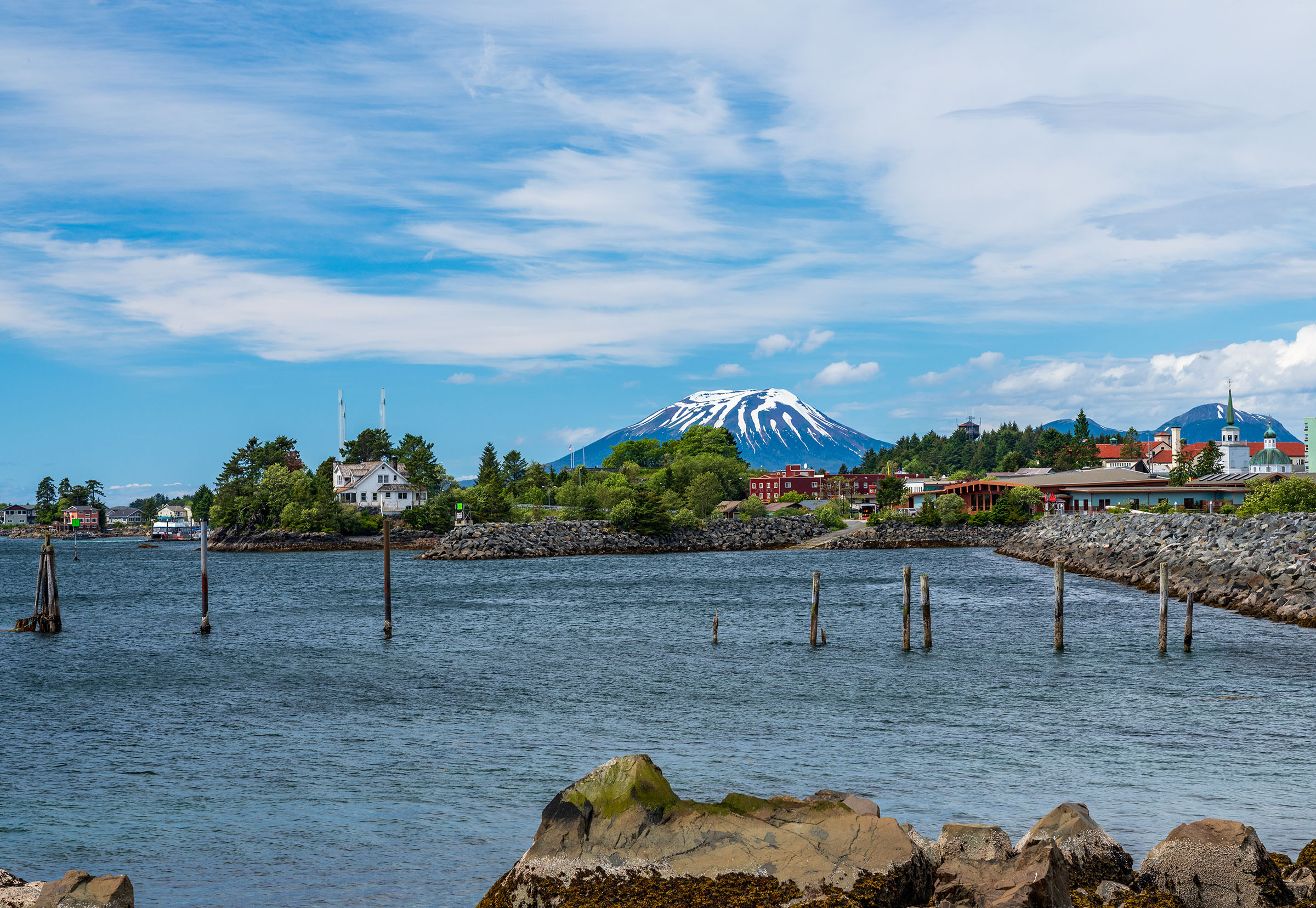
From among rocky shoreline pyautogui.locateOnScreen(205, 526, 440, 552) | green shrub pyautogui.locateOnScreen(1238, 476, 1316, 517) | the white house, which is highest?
the white house

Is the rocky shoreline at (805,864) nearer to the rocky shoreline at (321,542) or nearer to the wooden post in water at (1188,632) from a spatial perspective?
the wooden post in water at (1188,632)

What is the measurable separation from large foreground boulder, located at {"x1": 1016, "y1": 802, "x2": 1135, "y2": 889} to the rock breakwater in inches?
3771

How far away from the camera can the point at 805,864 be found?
9383mm

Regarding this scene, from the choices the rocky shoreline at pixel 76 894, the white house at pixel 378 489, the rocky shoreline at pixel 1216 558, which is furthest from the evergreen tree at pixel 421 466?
the rocky shoreline at pixel 76 894

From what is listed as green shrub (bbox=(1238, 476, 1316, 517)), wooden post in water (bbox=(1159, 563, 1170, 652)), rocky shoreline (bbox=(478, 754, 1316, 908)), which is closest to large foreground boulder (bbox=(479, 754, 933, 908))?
rocky shoreline (bbox=(478, 754, 1316, 908))

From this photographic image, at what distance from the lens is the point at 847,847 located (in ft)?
31.5

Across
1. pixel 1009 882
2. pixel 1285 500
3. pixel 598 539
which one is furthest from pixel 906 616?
pixel 598 539

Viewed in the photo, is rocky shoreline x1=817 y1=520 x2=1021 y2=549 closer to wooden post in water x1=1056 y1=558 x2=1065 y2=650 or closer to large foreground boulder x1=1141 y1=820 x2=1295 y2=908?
wooden post in water x1=1056 y1=558 x2=1065 y2=650

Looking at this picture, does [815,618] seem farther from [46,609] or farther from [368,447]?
[368,447]

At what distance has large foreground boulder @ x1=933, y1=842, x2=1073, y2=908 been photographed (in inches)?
360

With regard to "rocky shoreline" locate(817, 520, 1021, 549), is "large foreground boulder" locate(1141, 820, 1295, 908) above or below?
above

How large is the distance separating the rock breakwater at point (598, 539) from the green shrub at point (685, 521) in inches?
22.5

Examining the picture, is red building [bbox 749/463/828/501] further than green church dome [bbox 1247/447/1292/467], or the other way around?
red building [bbox 749/463/828/501]

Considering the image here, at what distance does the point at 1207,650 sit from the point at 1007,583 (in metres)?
30.0
